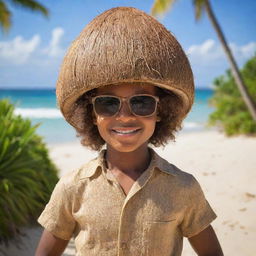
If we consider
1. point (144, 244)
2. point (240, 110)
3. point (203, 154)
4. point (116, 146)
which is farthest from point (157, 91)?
point (240, 110)

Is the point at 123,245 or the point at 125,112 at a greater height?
the point at 125,112

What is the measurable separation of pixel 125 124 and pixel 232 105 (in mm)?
15087

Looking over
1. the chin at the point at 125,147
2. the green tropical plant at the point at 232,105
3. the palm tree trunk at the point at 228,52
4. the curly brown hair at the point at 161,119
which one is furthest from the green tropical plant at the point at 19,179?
the green tropical plant at the point at 232,105

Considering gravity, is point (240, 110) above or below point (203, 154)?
above

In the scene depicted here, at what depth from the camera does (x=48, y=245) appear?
5.94 ft

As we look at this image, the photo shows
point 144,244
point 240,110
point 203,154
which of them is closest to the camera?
point 144,244

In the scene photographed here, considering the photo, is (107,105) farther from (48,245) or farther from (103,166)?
(48,245)

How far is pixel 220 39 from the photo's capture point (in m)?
12.0

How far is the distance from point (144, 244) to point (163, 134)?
2.14 ft

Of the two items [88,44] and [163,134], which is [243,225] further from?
[88,44]

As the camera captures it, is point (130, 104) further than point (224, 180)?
No

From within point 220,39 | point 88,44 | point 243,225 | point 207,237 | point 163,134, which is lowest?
point 243,225

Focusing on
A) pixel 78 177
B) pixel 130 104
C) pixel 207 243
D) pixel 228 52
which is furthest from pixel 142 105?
pixel 228 52

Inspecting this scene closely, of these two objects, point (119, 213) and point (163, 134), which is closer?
point (119, 213)
